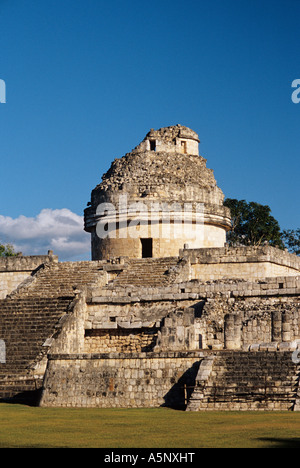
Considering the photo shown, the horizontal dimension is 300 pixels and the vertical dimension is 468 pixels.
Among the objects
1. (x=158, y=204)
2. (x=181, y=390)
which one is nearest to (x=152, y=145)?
(x=158, y=204)

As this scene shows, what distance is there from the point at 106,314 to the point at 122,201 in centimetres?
633

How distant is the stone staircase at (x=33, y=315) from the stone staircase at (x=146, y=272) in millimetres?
895

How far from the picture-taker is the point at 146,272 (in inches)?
916

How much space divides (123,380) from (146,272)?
752 centimetres

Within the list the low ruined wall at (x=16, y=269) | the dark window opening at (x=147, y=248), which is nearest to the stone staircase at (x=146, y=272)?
the dark window opening at (x=147, y=248)

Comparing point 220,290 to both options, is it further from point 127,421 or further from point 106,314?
point 127,421

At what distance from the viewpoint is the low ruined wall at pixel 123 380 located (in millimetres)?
15734

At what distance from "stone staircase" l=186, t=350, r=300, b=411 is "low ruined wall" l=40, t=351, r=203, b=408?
518mm

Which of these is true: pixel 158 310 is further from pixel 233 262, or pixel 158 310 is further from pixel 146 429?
pixel 146 429

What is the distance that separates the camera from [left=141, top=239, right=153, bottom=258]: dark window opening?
25939mm

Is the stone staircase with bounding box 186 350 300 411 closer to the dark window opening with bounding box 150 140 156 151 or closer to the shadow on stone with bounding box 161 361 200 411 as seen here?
the shadow on stone with bounding box 161 361 200 411

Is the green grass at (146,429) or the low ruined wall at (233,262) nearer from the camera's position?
the green grass at (146,429)

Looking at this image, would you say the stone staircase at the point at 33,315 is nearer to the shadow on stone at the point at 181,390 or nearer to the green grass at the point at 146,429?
the green grass at the point at 146,429

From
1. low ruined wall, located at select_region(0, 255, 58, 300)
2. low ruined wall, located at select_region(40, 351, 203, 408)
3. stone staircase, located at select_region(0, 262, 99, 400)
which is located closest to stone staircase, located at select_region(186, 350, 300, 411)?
low ruined wall, located at select_region(40, 351, 203, 408)
